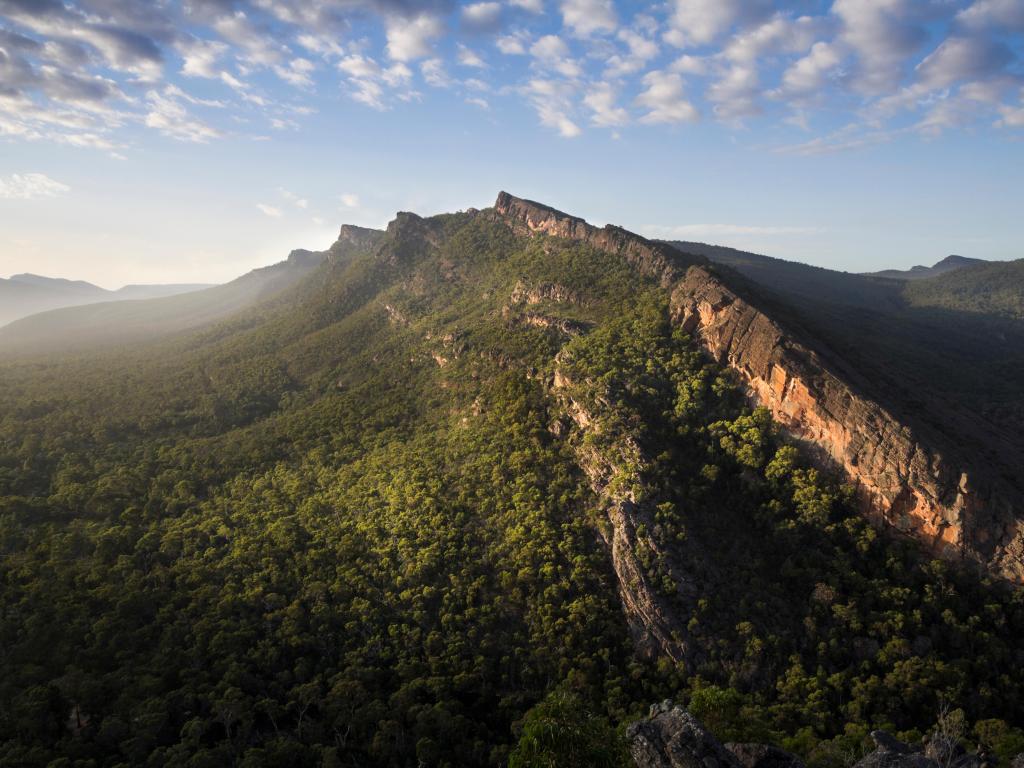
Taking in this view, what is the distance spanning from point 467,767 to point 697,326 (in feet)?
188

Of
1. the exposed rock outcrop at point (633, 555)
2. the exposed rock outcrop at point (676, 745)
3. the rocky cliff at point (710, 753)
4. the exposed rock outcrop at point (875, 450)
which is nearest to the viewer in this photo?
the exposed rock outcrop at point (676, 745)

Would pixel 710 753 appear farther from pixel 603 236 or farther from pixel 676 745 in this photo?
pixel 603 236

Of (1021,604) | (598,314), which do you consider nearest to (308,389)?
(598,314)

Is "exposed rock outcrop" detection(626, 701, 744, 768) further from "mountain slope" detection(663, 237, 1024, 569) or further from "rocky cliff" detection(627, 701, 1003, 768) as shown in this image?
"mountain slope" detection(663, 237, 1024, 569)

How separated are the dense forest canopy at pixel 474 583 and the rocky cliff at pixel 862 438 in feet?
7.49

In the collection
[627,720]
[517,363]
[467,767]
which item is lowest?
[467,767]

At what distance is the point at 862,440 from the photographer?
176 feet

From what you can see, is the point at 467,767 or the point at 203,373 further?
the point at 203,373

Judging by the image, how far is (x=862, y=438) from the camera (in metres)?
53.5

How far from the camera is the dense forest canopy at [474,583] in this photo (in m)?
42.1

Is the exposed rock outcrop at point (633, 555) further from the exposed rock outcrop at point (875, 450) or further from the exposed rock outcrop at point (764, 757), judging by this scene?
the exposed rock outcrop at point (875, 450)

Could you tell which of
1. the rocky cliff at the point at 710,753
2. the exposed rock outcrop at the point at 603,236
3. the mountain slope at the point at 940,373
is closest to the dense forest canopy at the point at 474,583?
the rocky cliff at the point at 710,753

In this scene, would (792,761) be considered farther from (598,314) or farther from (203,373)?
(203,373)

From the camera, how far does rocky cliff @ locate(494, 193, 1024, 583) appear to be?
Answer: 156 feet
